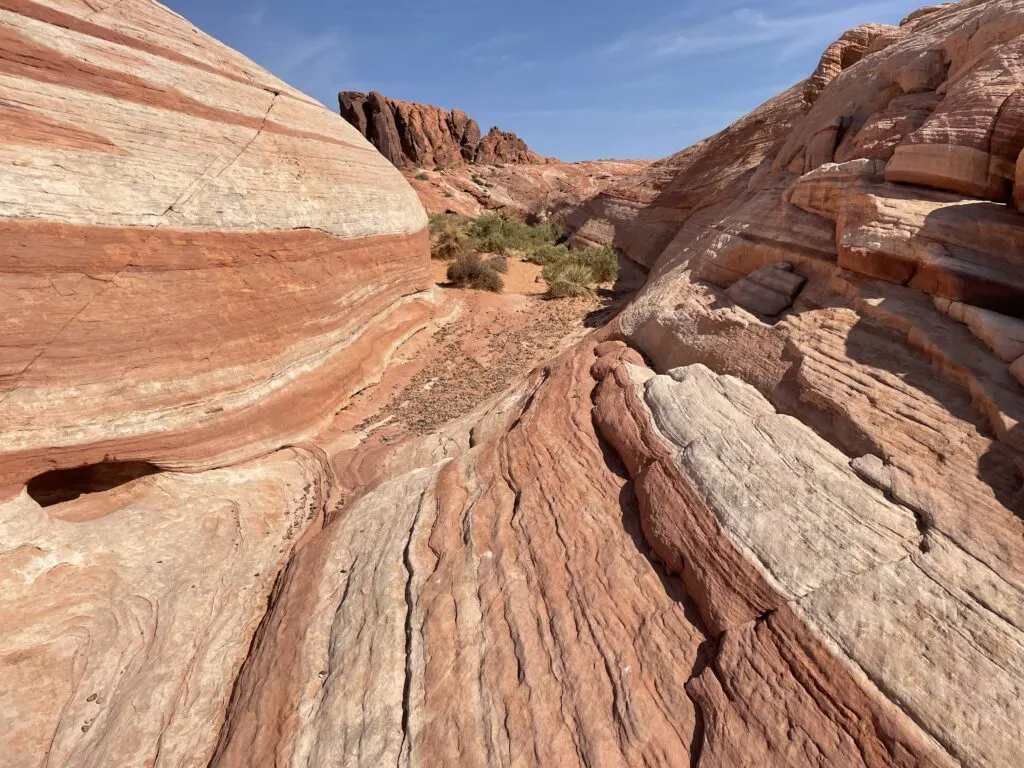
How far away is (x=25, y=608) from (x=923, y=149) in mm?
8969

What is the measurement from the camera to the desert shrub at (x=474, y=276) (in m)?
13.5

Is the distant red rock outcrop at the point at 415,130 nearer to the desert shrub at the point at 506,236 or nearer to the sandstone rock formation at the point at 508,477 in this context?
the desert shrub at the point at 506,236

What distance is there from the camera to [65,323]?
4645 millimetres

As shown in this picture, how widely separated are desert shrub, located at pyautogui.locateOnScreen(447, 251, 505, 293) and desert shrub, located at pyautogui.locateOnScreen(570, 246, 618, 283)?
126 inches

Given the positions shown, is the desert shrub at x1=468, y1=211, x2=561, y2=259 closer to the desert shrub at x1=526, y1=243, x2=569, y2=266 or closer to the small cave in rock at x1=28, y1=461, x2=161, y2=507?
the desert shrub at x1=526, y1=243, x2=569, y2=266

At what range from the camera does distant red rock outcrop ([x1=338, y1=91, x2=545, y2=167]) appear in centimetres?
4794

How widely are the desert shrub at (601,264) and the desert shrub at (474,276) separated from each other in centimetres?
320

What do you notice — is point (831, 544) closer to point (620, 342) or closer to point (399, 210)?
point (620, 342)

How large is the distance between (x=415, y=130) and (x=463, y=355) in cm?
4734

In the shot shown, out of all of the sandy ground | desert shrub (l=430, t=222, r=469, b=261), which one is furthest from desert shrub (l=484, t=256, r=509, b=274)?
desert shrub (l=430, t=222, r=469, b=261)

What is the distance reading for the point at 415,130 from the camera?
4938 cm

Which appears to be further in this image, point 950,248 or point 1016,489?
point 950,248

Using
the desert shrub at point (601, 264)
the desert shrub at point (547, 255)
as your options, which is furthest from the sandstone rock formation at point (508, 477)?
the desert shrub at point (547, 255)

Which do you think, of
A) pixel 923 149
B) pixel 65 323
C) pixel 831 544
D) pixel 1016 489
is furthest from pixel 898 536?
pixel 65 323
